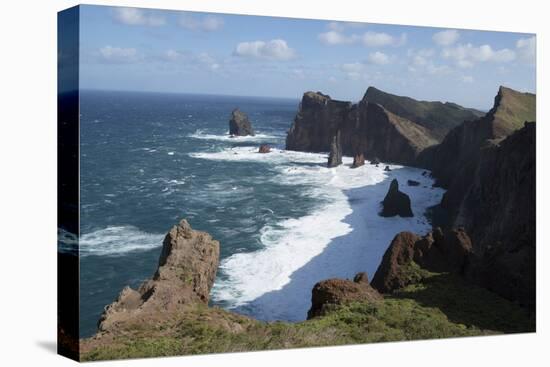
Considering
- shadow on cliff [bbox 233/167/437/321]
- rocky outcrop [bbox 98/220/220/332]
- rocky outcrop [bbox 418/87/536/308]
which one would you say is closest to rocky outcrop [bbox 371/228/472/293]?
shadow on cliff [bbox 233/167/437/321]

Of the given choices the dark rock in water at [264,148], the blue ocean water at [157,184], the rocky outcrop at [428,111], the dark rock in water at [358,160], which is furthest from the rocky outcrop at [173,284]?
the rocky outcrop at [428,111]

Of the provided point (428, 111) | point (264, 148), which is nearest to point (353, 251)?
point (264, 148)

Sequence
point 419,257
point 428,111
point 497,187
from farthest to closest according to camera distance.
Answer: point 497,187 → point 428,111 → point 419,257

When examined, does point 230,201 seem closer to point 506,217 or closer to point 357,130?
point 357,130

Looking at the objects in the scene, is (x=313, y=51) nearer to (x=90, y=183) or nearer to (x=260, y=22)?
(x=260, y=22)

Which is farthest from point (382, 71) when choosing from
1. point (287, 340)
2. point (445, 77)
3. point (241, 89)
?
point (287, 340)

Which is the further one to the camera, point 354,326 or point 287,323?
point 287,323

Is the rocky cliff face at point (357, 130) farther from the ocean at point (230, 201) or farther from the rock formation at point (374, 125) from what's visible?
the ocean at point (230, 201)
